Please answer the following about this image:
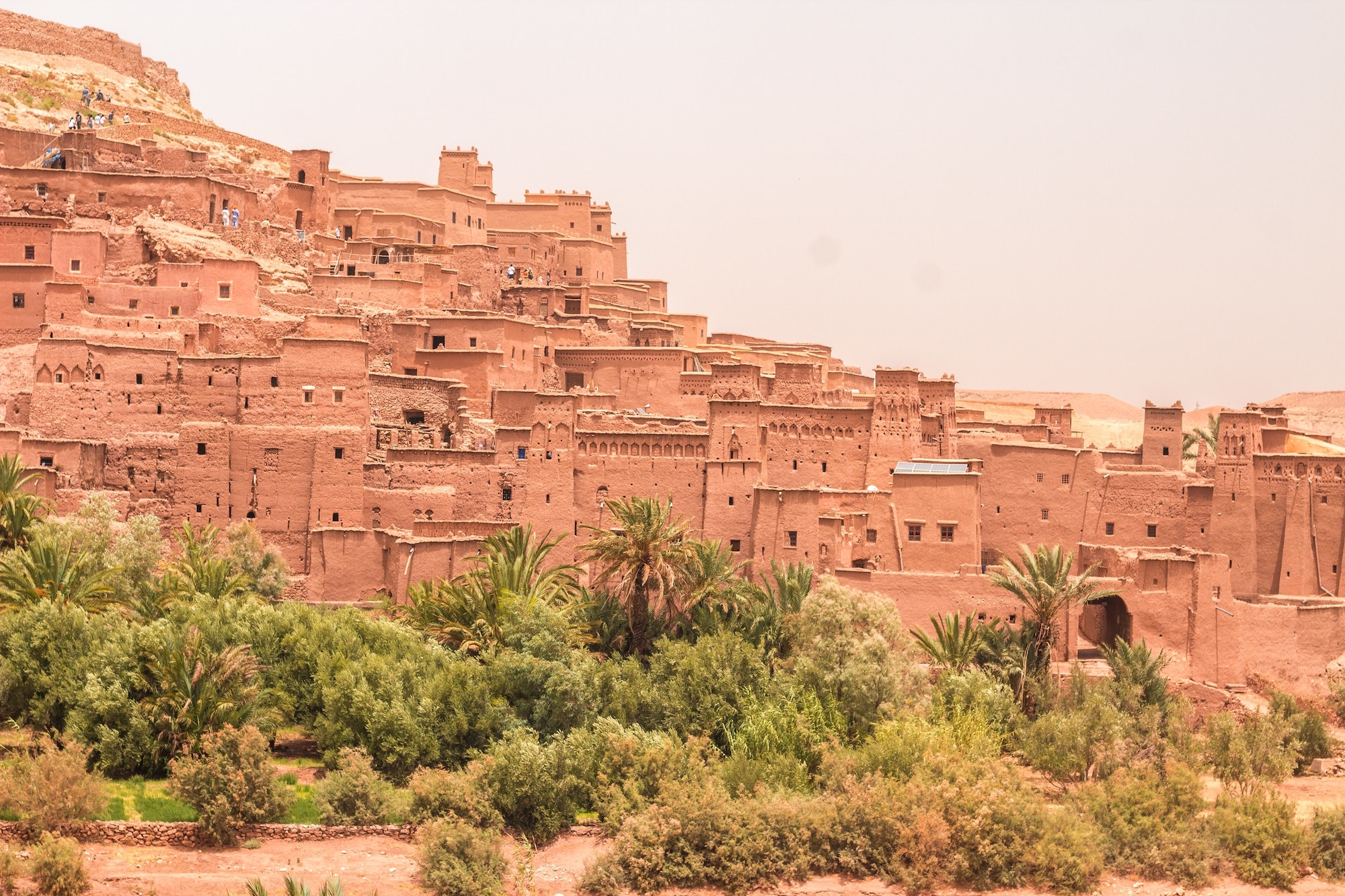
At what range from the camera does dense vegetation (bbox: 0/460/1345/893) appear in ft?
86.6

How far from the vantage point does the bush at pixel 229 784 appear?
85.0ft

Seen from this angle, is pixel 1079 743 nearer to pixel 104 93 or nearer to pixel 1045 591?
pixel 1045 591

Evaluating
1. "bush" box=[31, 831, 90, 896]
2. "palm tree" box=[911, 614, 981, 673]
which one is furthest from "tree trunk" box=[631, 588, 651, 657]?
"bush" box=[31, 831, 90, 896]

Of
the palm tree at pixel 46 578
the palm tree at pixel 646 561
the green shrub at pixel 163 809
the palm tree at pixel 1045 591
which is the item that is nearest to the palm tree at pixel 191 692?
the green shrub at pixel 163 809

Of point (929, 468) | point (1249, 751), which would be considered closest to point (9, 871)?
point (1249, 751)

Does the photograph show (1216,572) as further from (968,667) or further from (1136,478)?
(968,667)

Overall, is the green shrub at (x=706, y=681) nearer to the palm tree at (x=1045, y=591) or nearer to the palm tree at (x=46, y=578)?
the palm tree at (x=1045, y=591)

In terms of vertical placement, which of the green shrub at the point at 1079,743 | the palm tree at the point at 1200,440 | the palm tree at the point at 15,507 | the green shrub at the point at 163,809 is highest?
the palm tree at the point at 1200,440

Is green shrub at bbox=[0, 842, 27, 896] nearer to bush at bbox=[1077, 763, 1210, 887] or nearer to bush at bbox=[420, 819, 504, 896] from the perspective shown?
bush at bbox=[420, 819, 504, 896]

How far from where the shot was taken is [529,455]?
3666 cm

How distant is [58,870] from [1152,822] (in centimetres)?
1599

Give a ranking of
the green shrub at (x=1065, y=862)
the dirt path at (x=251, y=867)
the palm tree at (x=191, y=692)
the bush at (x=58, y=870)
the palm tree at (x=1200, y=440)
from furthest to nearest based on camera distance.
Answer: the palm tree at (x=1200, y=440)
the palm tree at (x=191, y=692)
the green shrub at (x=1065, y=862)
the dirt path at (x=251, y=867)
the bush at (x=58, y=870)

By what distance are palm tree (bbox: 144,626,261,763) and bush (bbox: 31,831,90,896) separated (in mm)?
3967

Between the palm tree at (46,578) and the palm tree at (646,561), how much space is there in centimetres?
899
